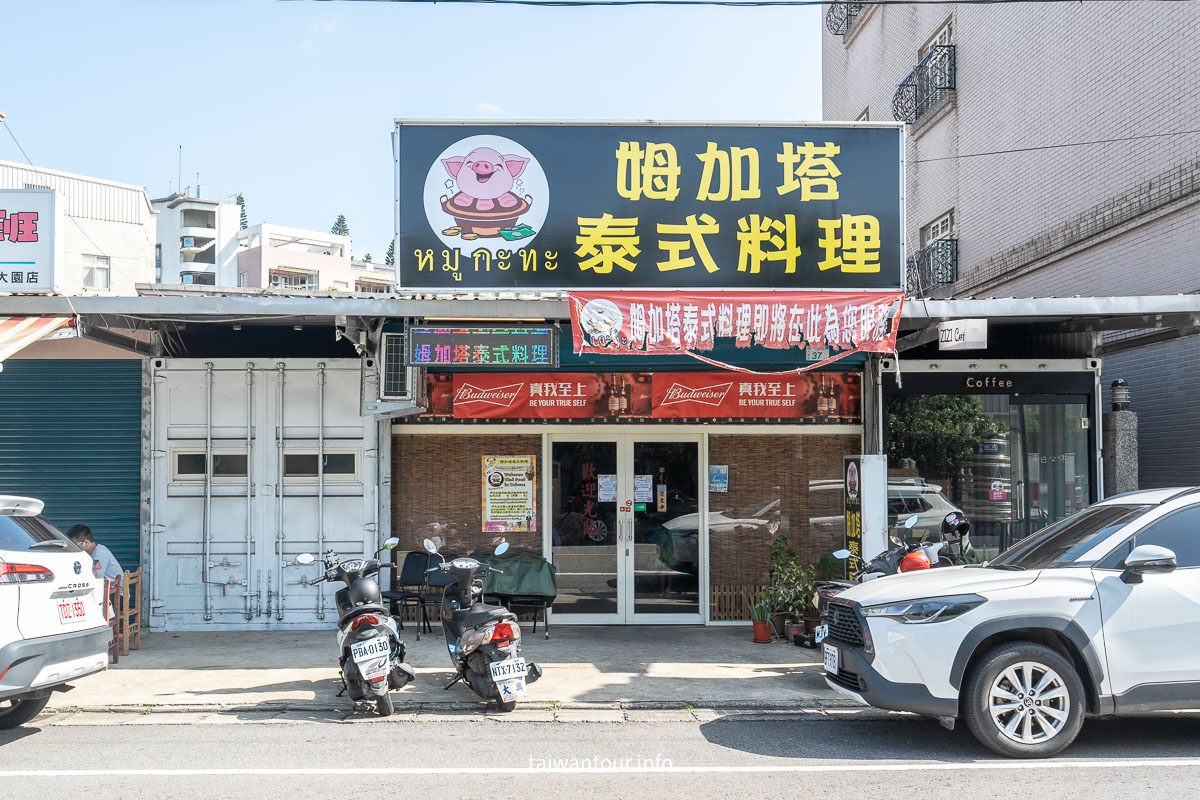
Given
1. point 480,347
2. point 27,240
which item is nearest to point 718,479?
point 480,347

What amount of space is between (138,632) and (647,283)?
21.6ft

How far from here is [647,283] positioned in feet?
32.5

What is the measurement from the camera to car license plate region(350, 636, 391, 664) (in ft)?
24.3

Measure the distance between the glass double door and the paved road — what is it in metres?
3.99

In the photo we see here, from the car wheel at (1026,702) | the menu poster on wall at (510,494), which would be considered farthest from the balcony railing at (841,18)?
the car wheel at (1026,702)

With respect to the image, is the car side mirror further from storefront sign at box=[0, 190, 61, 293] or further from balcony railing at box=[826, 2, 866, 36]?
balcony railing at box=[826, 2, 866, 36]

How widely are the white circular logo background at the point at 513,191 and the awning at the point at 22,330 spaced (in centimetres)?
377

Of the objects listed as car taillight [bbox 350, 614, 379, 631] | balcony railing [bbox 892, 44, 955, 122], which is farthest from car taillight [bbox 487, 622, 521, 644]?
balcony railing [bbox 892, 44, 955, 122]

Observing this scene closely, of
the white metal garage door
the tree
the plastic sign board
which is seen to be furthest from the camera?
the tree

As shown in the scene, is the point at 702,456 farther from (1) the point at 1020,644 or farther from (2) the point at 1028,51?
(2) the point at 1028,51

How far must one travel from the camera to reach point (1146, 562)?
20.5 ft

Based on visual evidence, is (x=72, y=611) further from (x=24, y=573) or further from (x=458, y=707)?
(x=458, y=707)

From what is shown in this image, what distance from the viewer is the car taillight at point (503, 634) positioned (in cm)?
754

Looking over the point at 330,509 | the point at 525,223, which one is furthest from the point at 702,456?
the point at 330,509
